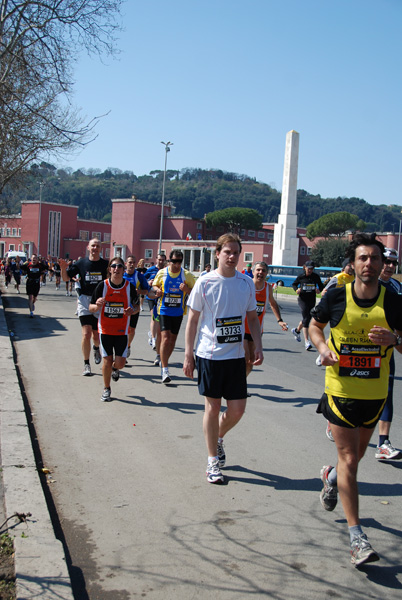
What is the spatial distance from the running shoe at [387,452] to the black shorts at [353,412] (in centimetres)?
193

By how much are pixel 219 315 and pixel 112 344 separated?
10.2ft

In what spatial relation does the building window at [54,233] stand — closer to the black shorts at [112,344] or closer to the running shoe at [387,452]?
the black shorts at [112,344]

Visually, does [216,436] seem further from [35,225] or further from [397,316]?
[35,225]

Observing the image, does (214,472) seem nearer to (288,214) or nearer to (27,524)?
(27,524)

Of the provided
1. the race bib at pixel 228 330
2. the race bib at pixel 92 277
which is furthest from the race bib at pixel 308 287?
the race bib at pixel 228 330

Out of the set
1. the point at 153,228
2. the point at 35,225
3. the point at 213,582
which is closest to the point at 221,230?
the point at 153,228

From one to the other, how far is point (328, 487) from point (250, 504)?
0.62 metres

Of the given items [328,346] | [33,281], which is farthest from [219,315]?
[33,281]

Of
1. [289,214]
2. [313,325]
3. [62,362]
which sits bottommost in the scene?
[62,362]

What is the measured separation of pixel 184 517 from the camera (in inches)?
161

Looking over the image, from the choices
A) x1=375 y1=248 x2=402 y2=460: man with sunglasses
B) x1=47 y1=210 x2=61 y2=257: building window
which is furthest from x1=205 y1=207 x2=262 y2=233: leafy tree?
x1=375 y1=248 x2=402 y2=460: man with sunglasses

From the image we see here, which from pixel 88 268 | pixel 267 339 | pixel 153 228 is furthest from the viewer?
pixel 153 228

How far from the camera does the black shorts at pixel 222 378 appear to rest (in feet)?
16.0

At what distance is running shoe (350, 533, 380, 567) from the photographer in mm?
3408
